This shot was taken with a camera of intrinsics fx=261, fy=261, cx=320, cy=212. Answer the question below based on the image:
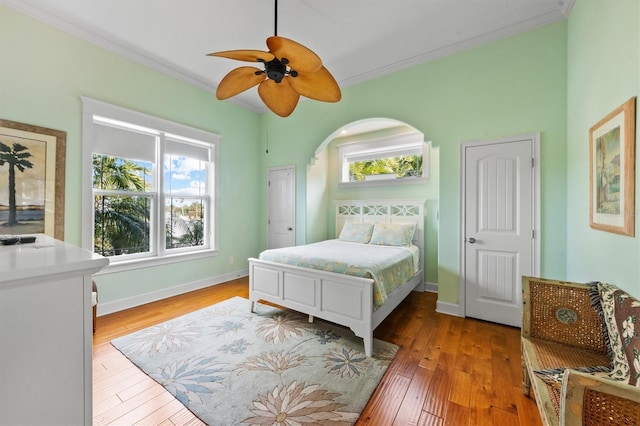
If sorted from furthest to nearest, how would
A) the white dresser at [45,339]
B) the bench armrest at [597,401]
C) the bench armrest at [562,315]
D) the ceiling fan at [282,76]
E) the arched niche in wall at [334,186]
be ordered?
1. the arched niche in wall at [334,186]
2. the ceiling fan at [282,76]
3. the bench armrest at [562,315]
4. the bench armrest at [597,401]
5. the white dresser at [45,339]

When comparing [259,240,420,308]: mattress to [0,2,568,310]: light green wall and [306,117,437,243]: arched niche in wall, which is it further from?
[306,117,437,243]: arched niche in wall

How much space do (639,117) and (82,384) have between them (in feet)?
8.38

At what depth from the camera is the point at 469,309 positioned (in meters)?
2.92

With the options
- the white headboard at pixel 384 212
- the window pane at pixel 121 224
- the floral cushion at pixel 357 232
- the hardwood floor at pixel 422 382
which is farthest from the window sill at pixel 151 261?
the white headboard at pixel 384 212

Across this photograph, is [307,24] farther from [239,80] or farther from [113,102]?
[113,102]

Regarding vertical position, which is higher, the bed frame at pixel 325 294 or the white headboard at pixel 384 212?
the white headboard at pixel 384 212

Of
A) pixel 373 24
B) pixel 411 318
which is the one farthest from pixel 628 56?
pixel 411 318

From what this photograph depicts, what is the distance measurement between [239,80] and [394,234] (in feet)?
9.20

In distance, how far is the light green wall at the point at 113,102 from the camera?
2426 mm

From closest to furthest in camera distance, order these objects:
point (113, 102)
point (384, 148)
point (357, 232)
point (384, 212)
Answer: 1. point (113, 102)
2. point (357, 232)
3. point (384, 212)
4. point (384, 148)

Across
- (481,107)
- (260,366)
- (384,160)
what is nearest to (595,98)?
(481,107)

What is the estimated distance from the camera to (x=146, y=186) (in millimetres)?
3463

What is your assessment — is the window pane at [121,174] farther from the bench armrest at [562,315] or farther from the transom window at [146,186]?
the bench armrest at [562,315]

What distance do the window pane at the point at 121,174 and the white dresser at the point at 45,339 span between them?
9.49 ft
